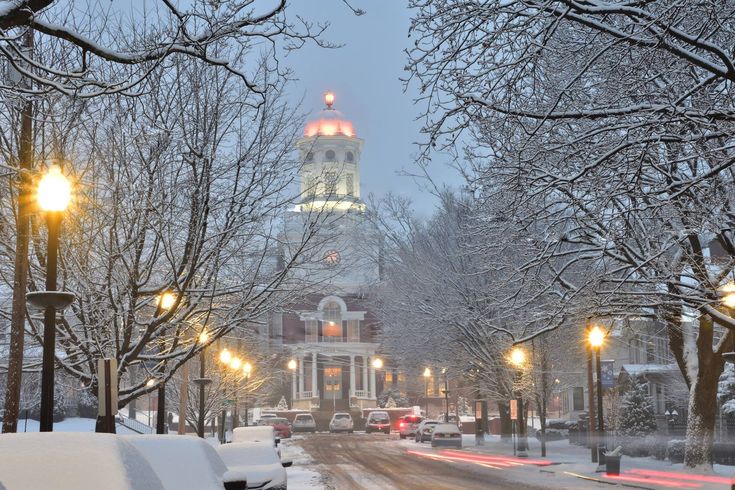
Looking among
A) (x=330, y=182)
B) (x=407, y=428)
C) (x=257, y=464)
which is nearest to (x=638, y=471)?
(x=330, y=182)

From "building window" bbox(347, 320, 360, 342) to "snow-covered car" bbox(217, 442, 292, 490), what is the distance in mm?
78410

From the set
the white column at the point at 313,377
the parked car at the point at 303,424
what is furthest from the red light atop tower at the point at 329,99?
the parked car at the point at 303,424

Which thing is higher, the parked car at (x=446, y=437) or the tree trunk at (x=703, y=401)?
the tree trunk at (x=703, y=401)

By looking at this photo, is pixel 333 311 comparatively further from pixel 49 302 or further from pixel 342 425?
pixel 49 302

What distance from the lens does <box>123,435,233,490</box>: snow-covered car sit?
29.2ft

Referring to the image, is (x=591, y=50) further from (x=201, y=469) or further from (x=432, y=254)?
(x=432, y=254)

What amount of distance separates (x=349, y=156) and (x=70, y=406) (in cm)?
5880

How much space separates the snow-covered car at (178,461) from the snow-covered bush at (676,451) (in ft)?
79.7

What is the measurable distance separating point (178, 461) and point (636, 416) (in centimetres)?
3545

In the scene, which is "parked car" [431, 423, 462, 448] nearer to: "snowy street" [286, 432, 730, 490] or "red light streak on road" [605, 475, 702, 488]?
"snowy street" [286, 432, 730, 490]

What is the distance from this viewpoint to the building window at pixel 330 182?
18.7 meters

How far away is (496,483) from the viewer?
24.2 metres

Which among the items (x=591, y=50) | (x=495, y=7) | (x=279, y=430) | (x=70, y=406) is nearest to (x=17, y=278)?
(x=495, y=7)

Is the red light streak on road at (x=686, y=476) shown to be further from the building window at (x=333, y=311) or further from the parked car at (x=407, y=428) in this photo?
the building window at (x=333, y=311)
